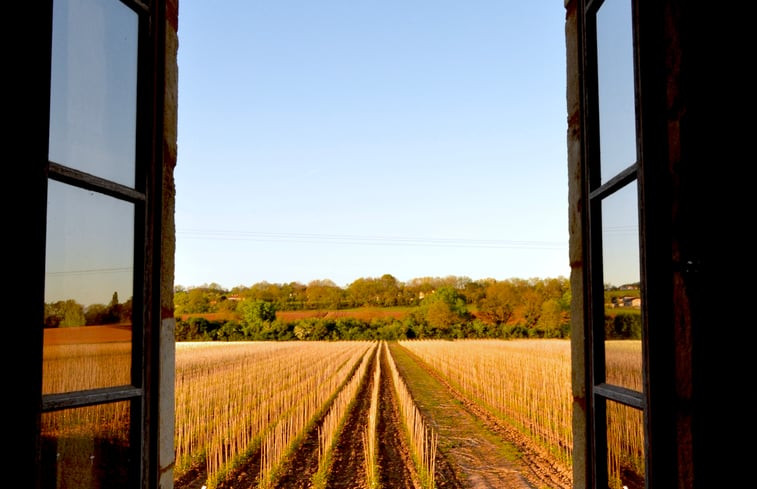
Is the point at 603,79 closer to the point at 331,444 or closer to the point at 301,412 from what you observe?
the point at 331,444

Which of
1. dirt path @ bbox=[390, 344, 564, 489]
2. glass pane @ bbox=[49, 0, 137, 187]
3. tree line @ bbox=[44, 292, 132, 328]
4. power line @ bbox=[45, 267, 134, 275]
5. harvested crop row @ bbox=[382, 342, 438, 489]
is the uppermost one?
glass pane @ bbox=[49, 0, 137, 187]

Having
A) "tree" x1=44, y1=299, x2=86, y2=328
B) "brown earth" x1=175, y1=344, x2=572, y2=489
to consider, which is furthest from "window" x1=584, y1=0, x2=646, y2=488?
"brown earth" x1=175, y1=344, x2=572, y2=489

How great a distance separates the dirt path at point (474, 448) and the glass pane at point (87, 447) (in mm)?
7136

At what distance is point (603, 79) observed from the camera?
61.1 inches

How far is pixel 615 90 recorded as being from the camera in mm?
1467

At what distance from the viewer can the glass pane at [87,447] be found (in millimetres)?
1230

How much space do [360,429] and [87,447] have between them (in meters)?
9.75

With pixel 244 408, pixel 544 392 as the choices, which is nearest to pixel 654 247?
pixel 244 408

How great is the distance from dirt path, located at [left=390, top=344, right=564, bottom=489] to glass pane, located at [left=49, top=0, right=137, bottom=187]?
7418 mm

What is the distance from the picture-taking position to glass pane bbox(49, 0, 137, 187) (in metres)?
1.30

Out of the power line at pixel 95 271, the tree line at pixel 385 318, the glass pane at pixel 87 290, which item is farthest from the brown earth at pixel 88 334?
the tree line at pixel 385 318

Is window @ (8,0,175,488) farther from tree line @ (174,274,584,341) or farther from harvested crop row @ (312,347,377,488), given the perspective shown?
tree line @ (174,274,584,341)

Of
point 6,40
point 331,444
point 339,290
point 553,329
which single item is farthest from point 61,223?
point 339,290

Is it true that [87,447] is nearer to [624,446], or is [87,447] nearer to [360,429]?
[624,446]
